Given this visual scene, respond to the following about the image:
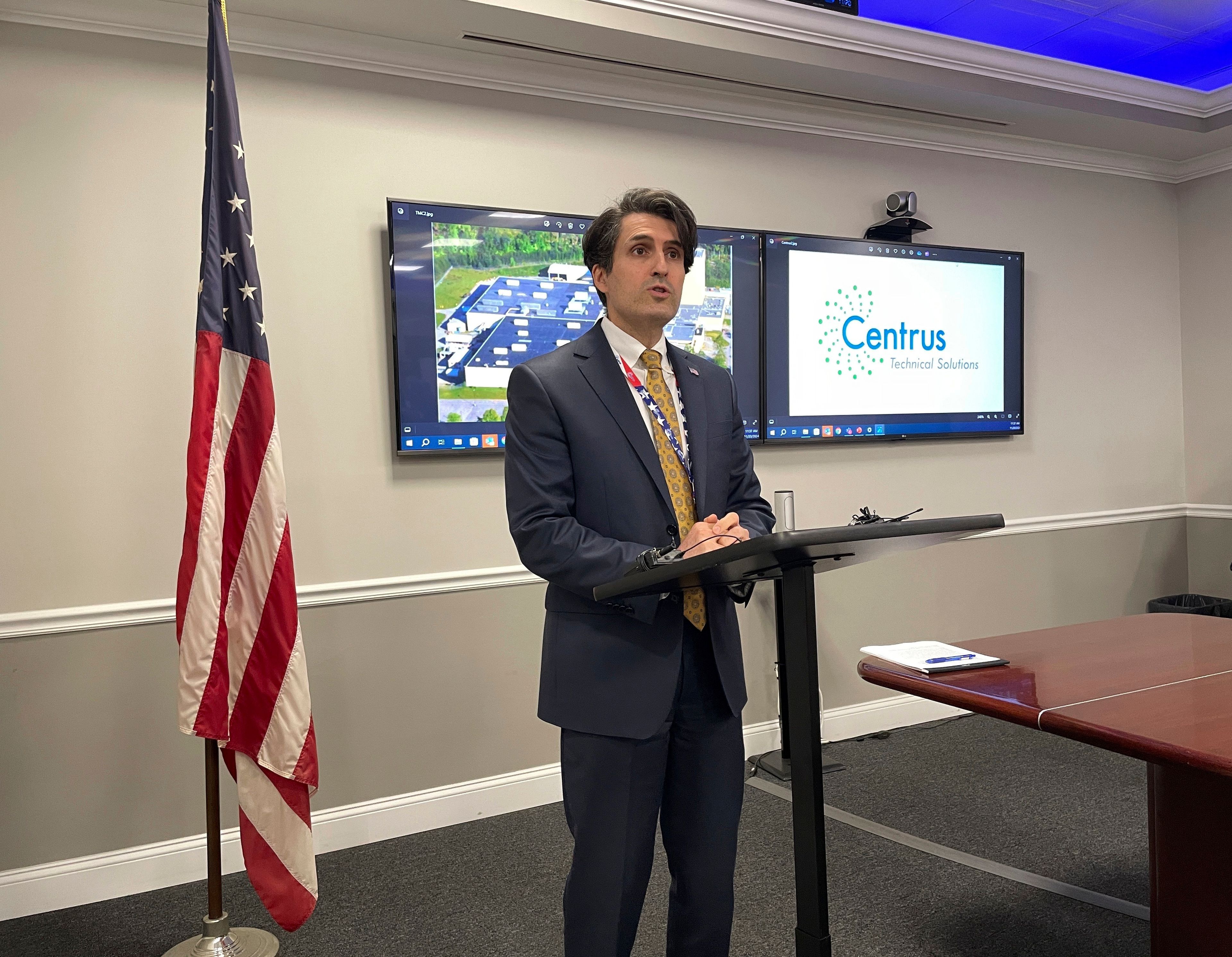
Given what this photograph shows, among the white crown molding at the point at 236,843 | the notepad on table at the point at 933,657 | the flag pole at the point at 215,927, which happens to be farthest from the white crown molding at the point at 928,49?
the flag pole at the point at 215,927

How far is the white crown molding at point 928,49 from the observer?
324cm

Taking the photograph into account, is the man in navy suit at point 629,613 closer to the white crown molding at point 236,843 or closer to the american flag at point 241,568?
the white crown molding at point 236,843

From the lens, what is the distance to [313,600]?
308cm

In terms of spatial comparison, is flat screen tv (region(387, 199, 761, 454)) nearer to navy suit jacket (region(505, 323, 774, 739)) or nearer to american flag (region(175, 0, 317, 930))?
american flag (region(175, 0, 317, 930))

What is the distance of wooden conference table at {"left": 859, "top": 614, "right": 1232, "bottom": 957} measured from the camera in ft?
5.38

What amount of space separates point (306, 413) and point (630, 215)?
1707 mm

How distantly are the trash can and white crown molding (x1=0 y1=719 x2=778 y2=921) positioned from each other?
2.96m

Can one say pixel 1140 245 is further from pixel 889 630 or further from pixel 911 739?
pixel 911 739

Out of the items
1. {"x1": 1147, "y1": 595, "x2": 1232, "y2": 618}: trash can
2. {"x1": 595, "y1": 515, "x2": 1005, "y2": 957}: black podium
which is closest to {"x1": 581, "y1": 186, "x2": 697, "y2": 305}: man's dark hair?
{"x1": 595, "y1": 515, "x2": 1005, "y2": 957}: black podium

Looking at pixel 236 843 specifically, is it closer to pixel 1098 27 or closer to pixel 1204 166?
pixel 1098 27

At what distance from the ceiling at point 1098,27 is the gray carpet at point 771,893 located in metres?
2.95

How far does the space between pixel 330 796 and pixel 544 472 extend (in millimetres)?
1932

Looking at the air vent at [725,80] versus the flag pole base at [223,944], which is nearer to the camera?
the flag pole base at [223,944]

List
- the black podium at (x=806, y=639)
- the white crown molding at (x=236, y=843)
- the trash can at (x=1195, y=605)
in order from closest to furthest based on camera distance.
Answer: the black podium at (x=806, y=639) < the white crown molding at (x=236, y=843) < the trash can at (x=1195, y=605)
